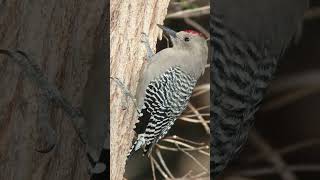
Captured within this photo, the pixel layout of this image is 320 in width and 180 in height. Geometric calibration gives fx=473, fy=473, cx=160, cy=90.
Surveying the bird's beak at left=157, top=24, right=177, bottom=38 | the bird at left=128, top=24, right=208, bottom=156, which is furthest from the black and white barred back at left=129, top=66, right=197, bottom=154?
the bird's beak at left=157, top=24, right=177, bottom=38

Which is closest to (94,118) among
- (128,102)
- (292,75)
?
(128,102)

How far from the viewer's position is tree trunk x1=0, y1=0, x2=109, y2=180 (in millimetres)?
1496

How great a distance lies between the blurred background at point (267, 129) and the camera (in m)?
1.58

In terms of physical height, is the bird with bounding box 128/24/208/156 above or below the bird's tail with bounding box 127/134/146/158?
above

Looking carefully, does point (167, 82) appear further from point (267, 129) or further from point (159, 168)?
point (267, 129)

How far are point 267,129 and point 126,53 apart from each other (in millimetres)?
566

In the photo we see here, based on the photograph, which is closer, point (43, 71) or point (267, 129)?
point (43, 71)

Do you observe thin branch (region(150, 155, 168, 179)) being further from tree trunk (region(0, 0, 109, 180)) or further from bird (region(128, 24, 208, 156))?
tree trunk (region(0, 0, 109, 180))

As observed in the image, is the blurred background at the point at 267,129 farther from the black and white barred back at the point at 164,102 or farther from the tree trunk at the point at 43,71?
the tree trunk at the point at 43,71

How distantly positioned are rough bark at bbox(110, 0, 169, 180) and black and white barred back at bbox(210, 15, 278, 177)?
224 millimetres

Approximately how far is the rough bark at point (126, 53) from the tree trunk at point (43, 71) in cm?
6

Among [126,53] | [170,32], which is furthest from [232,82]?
[126,53]

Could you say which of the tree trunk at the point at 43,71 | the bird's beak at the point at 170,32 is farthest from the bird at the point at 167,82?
the tree trunk at the point at 43,71

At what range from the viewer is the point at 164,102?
1.62 metres
